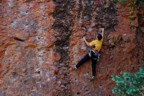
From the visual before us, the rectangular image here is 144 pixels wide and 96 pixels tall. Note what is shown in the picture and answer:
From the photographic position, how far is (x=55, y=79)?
27.1 ft

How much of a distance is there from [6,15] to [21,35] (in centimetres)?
71

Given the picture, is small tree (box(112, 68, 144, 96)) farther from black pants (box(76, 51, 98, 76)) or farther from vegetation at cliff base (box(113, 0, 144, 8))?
vegetation at cliff base (box(113, 0, 144, 8))

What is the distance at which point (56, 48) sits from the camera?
8391 mm

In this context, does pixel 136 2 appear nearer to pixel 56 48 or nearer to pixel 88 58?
pixel 88 58

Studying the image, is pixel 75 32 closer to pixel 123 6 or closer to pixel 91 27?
pixel 91 27

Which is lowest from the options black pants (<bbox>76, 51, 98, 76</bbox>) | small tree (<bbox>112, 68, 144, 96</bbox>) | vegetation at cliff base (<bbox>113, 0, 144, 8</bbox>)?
black pants (<bbox>76, 51, 98, 76</bbox>)

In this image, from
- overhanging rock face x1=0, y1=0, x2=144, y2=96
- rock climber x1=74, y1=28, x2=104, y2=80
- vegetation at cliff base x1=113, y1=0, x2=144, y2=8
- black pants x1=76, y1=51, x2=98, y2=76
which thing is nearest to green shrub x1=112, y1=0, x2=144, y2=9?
vegetation at cliff base x1=113, y1=0, x2=144, y2=8

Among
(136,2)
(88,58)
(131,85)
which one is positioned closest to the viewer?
(131,85)

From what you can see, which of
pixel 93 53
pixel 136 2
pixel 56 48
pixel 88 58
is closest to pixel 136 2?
pixel 136 2

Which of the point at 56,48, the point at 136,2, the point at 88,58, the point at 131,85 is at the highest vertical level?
the point at 136,2

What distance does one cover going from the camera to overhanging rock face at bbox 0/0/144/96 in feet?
27.0

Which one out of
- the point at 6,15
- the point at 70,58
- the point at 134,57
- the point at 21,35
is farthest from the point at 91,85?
the point at 6,15

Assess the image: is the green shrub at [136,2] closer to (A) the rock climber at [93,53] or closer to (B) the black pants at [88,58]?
(A) the rock climber at [93,53]

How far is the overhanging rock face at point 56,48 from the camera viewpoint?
8.22m
